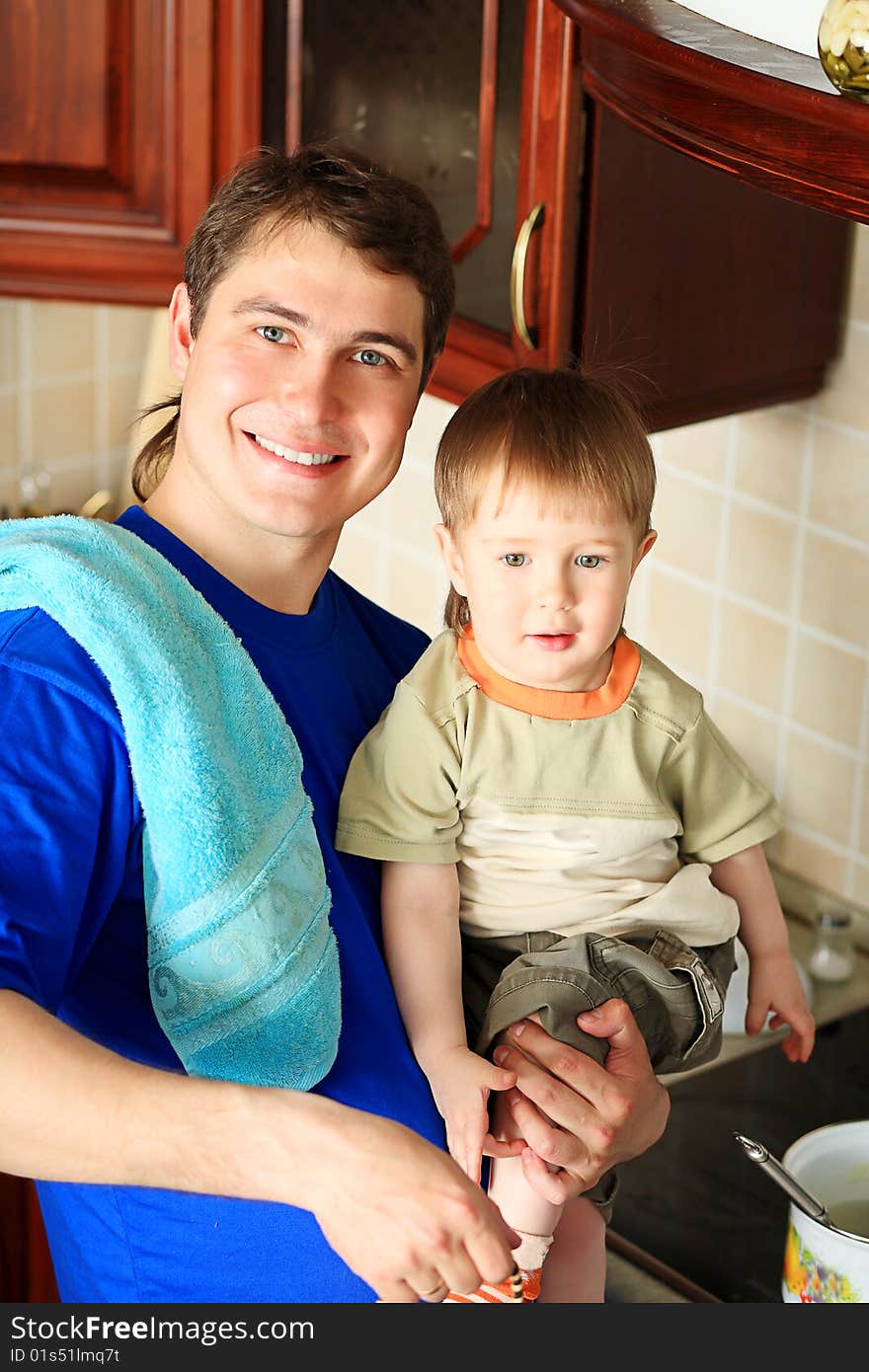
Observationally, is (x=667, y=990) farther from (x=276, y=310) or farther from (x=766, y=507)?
(x=766, y=507)

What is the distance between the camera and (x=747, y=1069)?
1636 millimetres

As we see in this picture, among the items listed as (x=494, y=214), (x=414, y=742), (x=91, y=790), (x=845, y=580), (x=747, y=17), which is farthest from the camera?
(x=845, y=580)

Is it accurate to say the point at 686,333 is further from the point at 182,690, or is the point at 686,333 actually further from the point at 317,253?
the point at 182,690

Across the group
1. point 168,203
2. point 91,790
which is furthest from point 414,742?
point 168,203

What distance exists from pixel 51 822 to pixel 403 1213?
0.26 m

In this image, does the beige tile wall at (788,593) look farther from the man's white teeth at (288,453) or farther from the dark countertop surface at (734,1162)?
the man's white teeth at (288,453)

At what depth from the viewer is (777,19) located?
95 centimetres

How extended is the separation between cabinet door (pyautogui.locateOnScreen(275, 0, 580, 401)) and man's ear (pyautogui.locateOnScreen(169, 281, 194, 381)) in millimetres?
392

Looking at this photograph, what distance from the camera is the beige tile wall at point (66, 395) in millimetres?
2398

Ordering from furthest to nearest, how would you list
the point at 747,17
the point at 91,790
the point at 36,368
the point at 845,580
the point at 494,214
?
the point at 36,368 → the point at 845,580 → the point at 494,214 → the point at 747,17 → the point at 91,790

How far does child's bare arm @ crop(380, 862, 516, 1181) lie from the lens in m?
1.01

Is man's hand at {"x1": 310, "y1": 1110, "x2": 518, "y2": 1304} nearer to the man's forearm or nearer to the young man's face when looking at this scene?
the man's forearm

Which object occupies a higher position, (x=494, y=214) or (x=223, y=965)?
(x=494, y=214)

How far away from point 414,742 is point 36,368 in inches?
60.3
